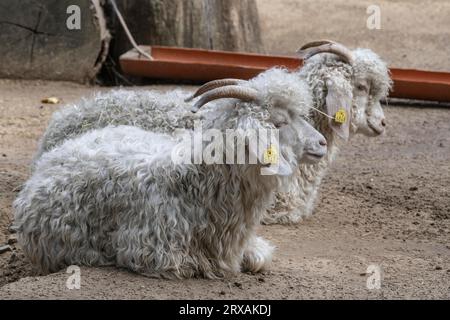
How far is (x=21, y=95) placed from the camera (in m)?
9.73

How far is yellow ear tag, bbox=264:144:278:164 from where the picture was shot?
493cm

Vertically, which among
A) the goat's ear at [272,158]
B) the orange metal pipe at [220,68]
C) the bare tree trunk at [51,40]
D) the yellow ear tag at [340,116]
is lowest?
the goat's ear at [272,158]

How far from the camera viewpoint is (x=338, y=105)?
6445 millimetres

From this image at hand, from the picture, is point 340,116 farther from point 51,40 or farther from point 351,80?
point 51,40

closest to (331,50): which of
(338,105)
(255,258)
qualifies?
(338,105)

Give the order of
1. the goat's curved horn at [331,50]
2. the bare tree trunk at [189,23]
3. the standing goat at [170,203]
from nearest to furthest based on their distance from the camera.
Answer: the standing goat at [170,203] < the goat's curved horn at [331,50] < the bare tree trunk at [189,23]

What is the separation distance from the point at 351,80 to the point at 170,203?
2065 mm

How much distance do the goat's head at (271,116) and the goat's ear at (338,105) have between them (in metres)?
1.18

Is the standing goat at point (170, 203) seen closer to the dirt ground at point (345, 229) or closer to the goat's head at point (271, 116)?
the goat's head at point (271, 116)

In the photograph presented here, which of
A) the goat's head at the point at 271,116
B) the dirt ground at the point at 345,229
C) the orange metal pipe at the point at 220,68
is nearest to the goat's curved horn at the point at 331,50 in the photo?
the dirt ground at the point at 345,229

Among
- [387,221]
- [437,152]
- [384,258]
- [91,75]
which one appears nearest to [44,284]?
[384,258]

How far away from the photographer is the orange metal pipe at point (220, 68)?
936 cm
